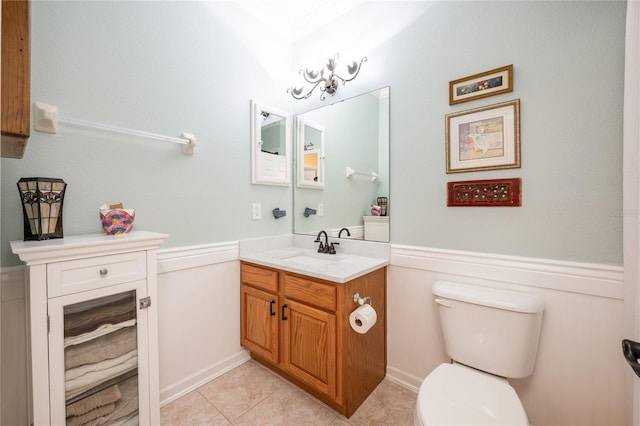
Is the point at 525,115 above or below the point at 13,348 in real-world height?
above

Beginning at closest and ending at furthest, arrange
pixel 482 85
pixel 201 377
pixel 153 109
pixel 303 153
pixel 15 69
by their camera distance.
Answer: pixel 15 69 < pixel 482 85 < pixel 153 109 < pixel 201 377 < pixel 303 153

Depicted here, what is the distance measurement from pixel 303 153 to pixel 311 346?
59.8 inches

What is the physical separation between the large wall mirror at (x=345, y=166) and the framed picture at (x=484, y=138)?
42 centimetres

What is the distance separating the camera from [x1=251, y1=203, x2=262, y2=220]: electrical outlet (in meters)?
2.09

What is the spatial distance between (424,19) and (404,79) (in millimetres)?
359

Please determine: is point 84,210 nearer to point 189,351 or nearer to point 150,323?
point 150,323

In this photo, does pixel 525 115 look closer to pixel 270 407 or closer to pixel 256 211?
pixel 256 211

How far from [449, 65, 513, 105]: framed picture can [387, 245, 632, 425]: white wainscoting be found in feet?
2.90

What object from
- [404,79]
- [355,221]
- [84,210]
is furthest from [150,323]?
[404,79]

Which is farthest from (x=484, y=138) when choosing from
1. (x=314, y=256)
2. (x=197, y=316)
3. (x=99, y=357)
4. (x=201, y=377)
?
(x=201, y=377)

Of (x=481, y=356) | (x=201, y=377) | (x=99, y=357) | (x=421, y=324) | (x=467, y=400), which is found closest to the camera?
(x=467, y=400)

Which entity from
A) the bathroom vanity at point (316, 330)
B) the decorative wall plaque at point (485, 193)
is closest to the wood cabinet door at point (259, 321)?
the bathroom vanity at point (316, 330)

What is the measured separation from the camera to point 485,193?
1.46m

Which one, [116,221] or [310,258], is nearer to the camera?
[116,221]
